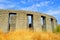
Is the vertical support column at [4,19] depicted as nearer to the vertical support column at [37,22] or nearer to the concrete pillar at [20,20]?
the concrete pillar at [20,20]

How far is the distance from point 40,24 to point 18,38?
14136mm

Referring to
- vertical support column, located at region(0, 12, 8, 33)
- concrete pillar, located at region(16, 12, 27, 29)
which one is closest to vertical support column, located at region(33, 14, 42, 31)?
concrete pillar, located at region(16, 12, 27, 29)

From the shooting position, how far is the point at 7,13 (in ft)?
67.3

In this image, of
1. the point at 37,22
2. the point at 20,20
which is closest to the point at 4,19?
the point at 20,20

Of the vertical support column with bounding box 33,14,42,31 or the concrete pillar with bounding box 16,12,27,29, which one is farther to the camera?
the vertical support column with bounding box 33,14,42,31

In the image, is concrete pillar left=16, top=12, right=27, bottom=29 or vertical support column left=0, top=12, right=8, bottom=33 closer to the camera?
vertical support column left=0, top=12, right=8, bottom=33

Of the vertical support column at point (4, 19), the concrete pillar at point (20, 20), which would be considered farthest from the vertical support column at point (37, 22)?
the vertical support column at point (4, 19)

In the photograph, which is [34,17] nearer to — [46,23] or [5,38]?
[46,23]

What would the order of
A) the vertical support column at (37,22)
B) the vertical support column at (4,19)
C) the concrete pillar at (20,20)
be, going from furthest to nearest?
the vertical support column at (37,22) → the concrete pillar at (20,20) → the vertical support column at (4,19)

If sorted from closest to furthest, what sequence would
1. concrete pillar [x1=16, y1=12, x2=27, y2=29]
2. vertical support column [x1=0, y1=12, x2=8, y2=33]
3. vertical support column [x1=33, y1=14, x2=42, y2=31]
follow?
vertical support column [x1=0, y1=12, x2=8, y2=33]
concrete pillar [x1=16, y1=12, x2=27, y2=29]
vertical support column [x1=33, y1=14, x2=42, y2=31]

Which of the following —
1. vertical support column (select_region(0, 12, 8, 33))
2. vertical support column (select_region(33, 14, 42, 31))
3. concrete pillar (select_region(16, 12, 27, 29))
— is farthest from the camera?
vertical support column (select_region(33, 14, 42, 31))

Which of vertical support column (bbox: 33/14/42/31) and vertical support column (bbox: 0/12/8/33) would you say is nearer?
vertical support column (bbox: 0/12/8/33)

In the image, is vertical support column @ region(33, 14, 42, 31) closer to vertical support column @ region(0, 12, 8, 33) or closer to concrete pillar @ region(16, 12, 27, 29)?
concrete pillar @ region(16, 12, 27, 29)

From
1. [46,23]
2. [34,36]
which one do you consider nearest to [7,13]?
[46,23]
